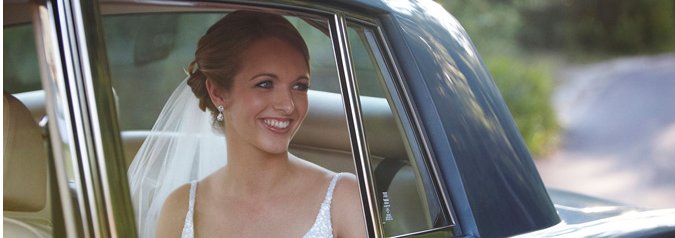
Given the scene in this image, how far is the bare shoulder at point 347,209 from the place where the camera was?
→ 7.85 ft

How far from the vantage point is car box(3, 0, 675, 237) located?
1.92 metres

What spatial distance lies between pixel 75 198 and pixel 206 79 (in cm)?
48

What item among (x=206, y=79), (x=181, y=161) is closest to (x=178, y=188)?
(x=181, y=161)

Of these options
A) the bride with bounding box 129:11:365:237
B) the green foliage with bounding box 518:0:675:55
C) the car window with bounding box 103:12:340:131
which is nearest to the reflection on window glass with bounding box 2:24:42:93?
the car window with bounding box 103:12:340:131

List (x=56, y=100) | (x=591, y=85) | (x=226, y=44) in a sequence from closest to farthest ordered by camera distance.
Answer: (x=56, y=100)
(x=226, y=44)
(x=591, y=85)

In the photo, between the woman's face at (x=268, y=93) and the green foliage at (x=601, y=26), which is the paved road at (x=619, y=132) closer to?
the green foliage at (x=601, y=26)

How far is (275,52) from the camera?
2367mm

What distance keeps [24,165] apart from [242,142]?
531 millimetres

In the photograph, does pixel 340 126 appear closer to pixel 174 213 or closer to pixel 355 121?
pixel 355 121

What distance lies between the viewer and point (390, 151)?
2467mm

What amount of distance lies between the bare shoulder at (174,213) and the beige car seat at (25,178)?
0.25 m

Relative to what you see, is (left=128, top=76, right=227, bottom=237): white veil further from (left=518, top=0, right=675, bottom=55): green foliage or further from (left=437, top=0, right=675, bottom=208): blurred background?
(left=518, top=0, right=675, bottom=55): green foliage

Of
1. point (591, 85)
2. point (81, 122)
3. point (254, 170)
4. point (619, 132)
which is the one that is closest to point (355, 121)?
point (254, 170)

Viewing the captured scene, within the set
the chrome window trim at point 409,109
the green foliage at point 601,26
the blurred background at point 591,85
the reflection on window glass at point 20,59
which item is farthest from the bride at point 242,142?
the green foliage at point 601,26
